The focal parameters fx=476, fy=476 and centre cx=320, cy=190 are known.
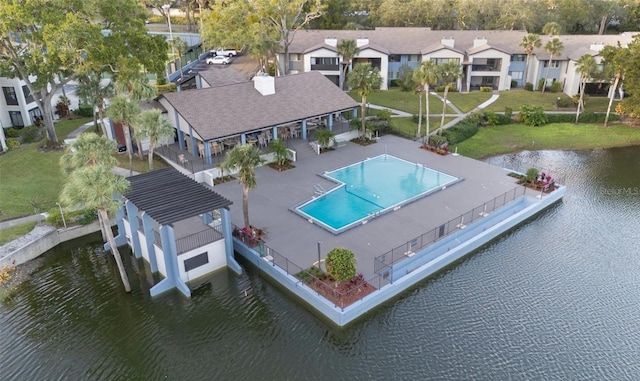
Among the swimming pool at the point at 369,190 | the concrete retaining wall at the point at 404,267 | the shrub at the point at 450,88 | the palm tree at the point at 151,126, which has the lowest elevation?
the concrete retaining wall at the point at 404,267

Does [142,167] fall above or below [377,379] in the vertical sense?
above

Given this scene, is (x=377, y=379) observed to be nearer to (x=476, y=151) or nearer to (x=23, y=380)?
(x=23, y=380)

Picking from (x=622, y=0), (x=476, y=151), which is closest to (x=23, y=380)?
(x=476, y=151)

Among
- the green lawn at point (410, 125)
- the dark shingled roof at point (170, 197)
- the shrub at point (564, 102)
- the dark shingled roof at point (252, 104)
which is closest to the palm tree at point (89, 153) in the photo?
the dark shingled roof at point (170, 197)

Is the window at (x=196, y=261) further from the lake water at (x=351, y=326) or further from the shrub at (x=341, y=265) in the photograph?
the shrub at (x=341, y=265)

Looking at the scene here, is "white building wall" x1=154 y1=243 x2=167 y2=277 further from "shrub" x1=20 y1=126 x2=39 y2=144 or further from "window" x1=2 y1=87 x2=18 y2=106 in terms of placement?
"window" x1=2 y1=87 x2=18 y2=106
